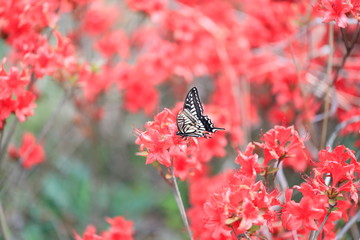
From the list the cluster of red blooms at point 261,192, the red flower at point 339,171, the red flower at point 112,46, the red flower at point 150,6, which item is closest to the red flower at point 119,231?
A: the cluster of red blooms at point 261,192

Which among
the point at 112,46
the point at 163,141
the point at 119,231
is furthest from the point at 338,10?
the point at 112,46

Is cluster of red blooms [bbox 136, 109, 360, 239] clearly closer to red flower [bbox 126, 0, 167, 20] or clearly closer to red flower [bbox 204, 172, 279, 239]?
red flower [bbox 204, 172, 279, 239]

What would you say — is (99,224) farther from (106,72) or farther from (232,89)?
(232,89)

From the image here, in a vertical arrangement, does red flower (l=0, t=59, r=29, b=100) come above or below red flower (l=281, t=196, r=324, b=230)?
above

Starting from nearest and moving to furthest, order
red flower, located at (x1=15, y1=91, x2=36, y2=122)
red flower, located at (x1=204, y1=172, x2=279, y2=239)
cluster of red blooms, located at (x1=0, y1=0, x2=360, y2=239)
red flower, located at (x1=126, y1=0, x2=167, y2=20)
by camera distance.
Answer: red flower, located at (x1=204, y1=172, x2=279, y2=239) < cluster of red blooms, located at (x1=0, y1=0, x2=360, y2=239) < red flower, located at (x1=15, y1=91, x2=36, y2=122) < red flower, located at (x1=126, y1=0, x2=167, y2=20)

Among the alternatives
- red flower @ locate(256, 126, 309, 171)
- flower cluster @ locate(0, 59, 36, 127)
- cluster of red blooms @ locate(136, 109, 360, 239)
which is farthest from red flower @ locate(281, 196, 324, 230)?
flower cluster @ locate(0, 59, 36, 127)

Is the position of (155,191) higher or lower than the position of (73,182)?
lower

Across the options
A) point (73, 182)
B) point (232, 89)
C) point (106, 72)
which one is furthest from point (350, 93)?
point (73, 182)

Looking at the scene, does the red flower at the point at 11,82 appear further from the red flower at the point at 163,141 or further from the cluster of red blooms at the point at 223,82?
the red flower at the point at 163,141
